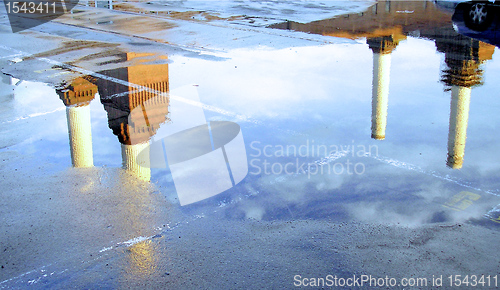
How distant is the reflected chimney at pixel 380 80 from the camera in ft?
25.5

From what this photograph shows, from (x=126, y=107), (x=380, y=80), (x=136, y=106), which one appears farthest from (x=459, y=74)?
(x=126, y=107)

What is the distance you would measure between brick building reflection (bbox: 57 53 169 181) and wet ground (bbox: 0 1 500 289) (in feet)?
0.12

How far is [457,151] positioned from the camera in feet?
22.4

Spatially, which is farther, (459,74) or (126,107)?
(459,74)

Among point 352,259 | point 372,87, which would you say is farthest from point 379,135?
point 352,259

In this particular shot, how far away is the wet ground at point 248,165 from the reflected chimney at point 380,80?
0.15 feet

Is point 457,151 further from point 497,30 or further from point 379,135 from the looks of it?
point 497,30

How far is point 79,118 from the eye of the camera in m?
8.28

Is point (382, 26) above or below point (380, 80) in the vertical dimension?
above

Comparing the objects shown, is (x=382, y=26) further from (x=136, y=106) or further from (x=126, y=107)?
(x=126, y=107)

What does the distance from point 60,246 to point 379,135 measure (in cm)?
454

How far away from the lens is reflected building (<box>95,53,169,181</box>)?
6.92 meters

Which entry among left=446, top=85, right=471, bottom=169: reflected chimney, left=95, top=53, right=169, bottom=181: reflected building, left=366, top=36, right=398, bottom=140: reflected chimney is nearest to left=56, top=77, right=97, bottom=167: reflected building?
left=95, top=53, right=169, bottom=181: reflected building

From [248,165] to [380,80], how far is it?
13.8ft
